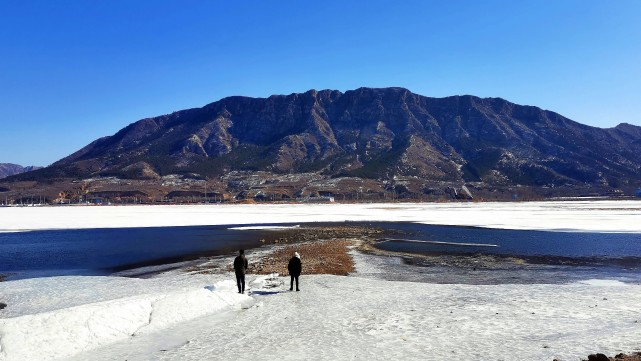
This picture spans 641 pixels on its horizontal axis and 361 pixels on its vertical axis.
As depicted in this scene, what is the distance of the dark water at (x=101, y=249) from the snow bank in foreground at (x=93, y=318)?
1074 centimetres

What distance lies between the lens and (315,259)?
107 feet

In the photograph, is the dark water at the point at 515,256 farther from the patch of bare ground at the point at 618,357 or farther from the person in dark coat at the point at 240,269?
the patch of bare ground at the point at 618,357

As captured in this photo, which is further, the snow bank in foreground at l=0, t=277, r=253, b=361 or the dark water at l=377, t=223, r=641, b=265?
the dark water at l=377, t=223, r=641, b=265

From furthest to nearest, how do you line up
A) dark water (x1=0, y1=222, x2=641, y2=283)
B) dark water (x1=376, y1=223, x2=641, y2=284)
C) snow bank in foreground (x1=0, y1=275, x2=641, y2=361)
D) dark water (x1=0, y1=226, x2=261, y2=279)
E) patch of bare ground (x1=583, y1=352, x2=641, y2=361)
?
dark water (x1=0, y1=226, x2=261, y2=279), dark water (x1=0, y1=222, x2=641, y2=283), dark water (x1=376, y1=223, x2=641, y2=284), snow bank in foreground (x1=0, y1=275, x2=641, y2=361), patch of bare ground (x1=583, y1=352, x2=641, y2=361)

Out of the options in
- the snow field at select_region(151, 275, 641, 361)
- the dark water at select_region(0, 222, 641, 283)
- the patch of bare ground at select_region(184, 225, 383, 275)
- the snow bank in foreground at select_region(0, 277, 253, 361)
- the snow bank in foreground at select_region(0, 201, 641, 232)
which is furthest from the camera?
the snow bank in foreground at select_region(0, 201, 641, 232)

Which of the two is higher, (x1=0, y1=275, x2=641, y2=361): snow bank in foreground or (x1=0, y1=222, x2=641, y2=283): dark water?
(x1=0, y1=275, x2=641, y2=361): snow bank in foreground

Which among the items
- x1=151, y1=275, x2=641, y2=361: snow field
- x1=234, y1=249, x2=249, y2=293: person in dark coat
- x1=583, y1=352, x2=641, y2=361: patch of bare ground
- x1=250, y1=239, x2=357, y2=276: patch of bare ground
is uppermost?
x1=234, y1=249, x2=249, y2=293: person in dark coat

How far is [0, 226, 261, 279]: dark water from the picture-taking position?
105ft

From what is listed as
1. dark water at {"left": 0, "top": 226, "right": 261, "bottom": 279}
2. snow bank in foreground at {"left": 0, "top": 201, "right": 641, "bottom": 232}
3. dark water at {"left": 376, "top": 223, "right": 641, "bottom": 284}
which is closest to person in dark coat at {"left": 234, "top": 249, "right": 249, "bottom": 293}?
dark water at {"left": 376, "top": 223, "right": 641, "bottom": 284}

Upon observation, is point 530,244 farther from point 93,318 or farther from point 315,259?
point 93,318

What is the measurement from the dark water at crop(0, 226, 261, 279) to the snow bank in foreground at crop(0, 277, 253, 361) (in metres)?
10.7

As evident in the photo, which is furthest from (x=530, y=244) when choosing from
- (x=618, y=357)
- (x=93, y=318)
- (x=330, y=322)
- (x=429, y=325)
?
(x=93, y=318)

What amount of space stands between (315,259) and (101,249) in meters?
22.8

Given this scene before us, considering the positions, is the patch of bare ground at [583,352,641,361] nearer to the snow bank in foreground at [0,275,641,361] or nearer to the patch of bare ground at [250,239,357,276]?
the snow bank in foreground at [0,275,641,361]
